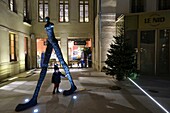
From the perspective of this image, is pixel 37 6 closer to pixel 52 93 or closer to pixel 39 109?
pixel 52 93

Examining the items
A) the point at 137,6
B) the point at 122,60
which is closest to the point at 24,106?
the point at 122,60

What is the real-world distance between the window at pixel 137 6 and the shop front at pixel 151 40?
1.24 metres

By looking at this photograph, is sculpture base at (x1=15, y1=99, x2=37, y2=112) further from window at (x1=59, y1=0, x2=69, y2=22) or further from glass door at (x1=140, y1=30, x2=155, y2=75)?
window at (x1=59, y1=0, x2=69, y2=22)

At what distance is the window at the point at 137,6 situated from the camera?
40.4 ft

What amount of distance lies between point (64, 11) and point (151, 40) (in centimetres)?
833

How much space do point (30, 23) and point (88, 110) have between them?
1258 cm

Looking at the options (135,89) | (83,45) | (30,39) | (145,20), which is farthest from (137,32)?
(30,39)

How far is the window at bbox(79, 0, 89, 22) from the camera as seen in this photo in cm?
1637

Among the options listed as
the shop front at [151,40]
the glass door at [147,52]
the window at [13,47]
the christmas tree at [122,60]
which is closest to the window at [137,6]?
the shop front at [151,40]

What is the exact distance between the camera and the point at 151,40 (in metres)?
11.4

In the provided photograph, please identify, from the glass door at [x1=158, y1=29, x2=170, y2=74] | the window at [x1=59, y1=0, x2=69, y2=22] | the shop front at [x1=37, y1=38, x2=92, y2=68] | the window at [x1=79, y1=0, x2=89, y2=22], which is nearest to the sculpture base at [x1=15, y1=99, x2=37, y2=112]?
the glass door at [x1=158, y1=29, x2=170, y2=74]

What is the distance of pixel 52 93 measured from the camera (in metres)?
6.83

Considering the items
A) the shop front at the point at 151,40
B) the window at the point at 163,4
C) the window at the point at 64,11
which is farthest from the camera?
the window at the point at 64,11

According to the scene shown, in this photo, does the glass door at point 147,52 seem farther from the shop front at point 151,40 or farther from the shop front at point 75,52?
the shop front at point 75,52
